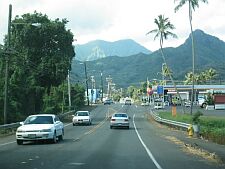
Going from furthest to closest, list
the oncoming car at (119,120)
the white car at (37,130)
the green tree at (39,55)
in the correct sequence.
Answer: the green tree at (39,55)
the oncoming car at (119,120)
the white car at (37,130)

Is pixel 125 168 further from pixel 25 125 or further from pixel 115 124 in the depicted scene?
pixel 115 124

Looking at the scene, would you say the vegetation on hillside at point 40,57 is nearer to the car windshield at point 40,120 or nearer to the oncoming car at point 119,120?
the oncoming car at point 119,120

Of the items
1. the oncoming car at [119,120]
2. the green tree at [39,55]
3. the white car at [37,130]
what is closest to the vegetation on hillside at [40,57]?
the green tree at [39,55]

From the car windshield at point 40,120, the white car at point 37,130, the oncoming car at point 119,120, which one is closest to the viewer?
the white car at point 37,130

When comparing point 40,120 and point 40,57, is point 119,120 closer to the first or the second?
point 40,120

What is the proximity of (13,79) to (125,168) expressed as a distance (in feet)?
138

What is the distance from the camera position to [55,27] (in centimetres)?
6506

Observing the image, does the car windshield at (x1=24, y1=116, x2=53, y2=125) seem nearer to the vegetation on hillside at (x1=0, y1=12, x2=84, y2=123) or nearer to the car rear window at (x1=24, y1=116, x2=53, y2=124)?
the car rear window at (x1=24, y1=116, x2=53, y2=124)

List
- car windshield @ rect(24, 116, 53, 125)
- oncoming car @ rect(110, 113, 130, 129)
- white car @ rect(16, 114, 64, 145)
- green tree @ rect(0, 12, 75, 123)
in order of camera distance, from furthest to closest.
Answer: green tree @ rect(0, 12, 75, 123) → oncoming car @ rect(110, 113, 130, 129) → car windshield @ rect(24, 116, 53, 125) → white car @ rect(16, 114, 64, 145)

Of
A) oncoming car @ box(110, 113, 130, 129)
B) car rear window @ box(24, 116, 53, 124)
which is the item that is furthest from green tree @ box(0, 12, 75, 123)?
car rear window @ box(24, 116, 53, 124)

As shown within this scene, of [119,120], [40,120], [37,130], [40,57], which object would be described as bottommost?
[37,130]

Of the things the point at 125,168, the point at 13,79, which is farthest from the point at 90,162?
the point at 13,79

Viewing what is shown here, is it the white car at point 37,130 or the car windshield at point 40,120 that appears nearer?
the white car at point 37,130

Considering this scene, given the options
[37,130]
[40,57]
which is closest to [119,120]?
[37,130]
